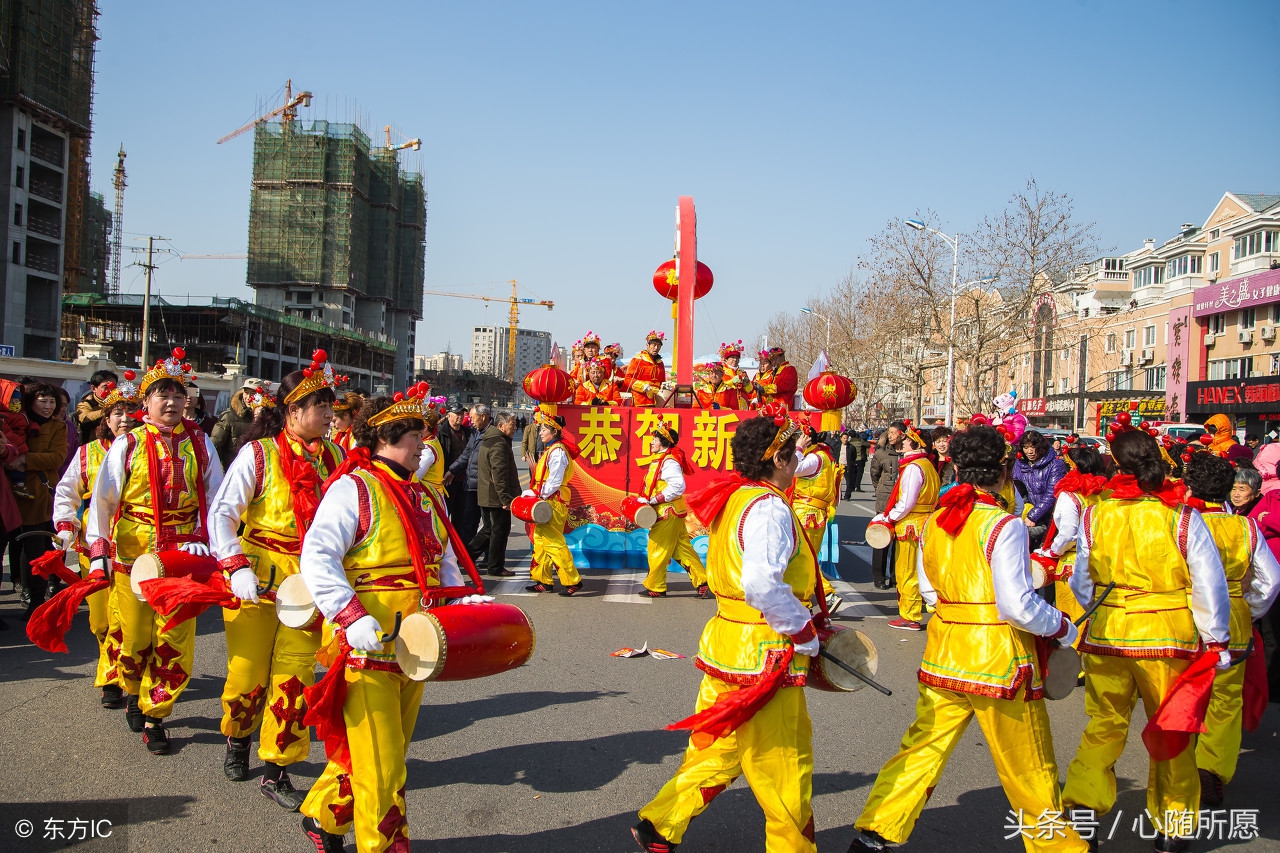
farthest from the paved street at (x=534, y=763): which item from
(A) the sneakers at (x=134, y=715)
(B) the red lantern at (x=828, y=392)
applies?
(B) the red lantern at (x=828, y=392)

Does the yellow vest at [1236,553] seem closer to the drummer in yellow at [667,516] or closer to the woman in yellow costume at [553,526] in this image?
the drummer in yellow at [667,516]

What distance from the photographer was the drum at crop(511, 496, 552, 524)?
8586 mm

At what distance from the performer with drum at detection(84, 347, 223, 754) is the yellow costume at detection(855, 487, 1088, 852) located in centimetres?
348

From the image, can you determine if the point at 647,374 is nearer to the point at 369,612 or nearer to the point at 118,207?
the point at 369,612

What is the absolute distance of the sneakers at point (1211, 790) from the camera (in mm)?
4094

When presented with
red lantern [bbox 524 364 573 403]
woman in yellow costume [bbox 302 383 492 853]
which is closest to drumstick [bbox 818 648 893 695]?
woman in yellow costume [bbox 302 383 492 853]

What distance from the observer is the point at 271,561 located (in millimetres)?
4148

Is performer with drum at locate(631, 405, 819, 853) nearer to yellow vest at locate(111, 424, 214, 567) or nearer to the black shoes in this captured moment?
the black shoes

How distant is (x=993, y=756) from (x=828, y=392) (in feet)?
26.0

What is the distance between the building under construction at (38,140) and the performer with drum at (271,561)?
5047 cm

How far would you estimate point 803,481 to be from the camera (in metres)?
8.74

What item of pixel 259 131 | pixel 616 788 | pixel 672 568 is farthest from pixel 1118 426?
pixel 259 131

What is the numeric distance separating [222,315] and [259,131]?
26.9m

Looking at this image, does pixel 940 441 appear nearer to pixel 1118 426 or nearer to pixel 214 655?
pixel 1118 426
